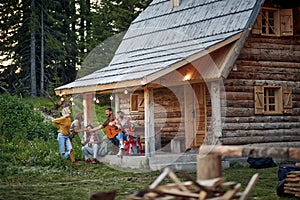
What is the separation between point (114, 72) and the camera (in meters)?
19.0

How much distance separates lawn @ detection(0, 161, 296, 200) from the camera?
11812 mm

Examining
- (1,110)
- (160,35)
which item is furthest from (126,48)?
(1,110)

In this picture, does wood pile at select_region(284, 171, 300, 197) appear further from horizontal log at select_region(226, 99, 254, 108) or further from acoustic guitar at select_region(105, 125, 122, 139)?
acoustic guitar at select_region(105, 125, 122, 139)

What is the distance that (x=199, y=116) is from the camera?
18.6 m

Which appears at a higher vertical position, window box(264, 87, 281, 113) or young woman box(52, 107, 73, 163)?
window box(264, 87, 281, 113)

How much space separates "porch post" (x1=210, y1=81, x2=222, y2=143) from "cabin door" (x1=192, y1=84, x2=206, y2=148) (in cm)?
137

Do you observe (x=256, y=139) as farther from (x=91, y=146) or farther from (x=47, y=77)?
(x=47, y=77)

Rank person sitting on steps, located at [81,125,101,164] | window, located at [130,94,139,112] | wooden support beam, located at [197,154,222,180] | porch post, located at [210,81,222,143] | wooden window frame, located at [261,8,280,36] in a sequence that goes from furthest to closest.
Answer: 1. window, located at [130,94,139,112]
2. wooden window frame, located at [261,8,280,36]
3. person sitting on steps, located at [81,125,101,164]
4. porch post, located at [210,81,222,143]
5. wooden support beam, located at [197,154,222,180]

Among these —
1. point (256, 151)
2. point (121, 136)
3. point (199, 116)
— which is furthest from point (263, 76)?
point (256, 151)

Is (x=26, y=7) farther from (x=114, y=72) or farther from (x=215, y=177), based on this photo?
(x=215, y=177)

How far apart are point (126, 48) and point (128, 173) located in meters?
7.72

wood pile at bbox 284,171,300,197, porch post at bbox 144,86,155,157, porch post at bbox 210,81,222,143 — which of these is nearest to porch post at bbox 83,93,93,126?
porch post at bbox 144,86,155,157

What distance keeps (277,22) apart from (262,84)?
2.03 m

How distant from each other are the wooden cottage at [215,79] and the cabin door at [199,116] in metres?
0.03
